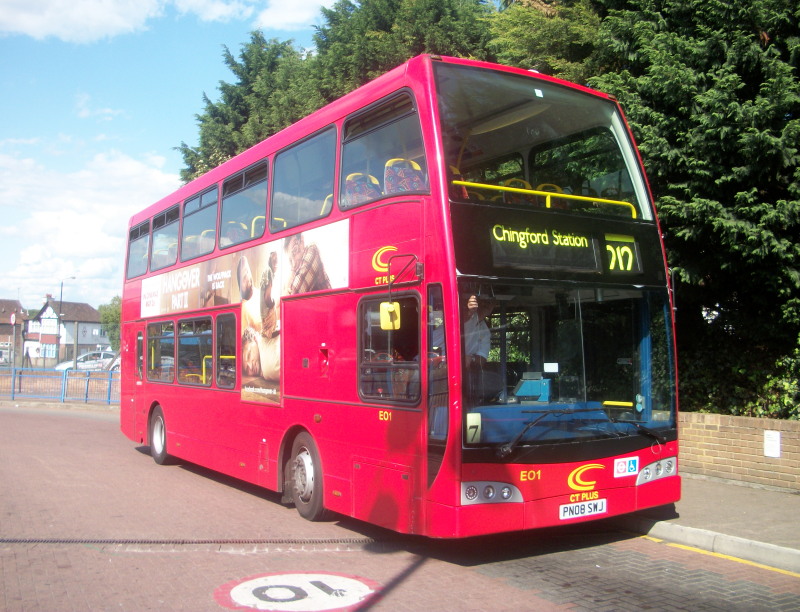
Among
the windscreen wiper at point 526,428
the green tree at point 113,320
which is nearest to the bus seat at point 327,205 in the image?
the windscreen wiper at point 526,428

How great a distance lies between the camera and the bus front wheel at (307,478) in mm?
8445

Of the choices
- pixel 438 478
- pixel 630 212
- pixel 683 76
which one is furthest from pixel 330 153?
pixel 683 76

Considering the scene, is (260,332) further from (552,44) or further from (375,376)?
(552,44)

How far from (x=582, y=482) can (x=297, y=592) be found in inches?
103

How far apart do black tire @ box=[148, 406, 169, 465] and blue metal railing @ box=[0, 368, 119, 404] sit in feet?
44.4

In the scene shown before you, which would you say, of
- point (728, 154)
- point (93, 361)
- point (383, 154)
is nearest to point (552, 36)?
point (728, 154)

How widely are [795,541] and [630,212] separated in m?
3.45

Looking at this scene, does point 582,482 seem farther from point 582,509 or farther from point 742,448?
point 742,448

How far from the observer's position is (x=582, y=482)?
678 cm

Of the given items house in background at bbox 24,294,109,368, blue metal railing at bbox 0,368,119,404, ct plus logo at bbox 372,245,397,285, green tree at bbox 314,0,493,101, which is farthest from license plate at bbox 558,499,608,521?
house in background at bbox 24,294,109,368

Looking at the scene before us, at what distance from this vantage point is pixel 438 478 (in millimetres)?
6348

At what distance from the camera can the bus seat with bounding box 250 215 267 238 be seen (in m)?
9.85

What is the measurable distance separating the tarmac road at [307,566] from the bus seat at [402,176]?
3.38 m

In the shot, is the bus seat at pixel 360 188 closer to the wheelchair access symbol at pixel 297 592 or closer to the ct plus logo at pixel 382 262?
the ct plus logo at pixel 382 262
